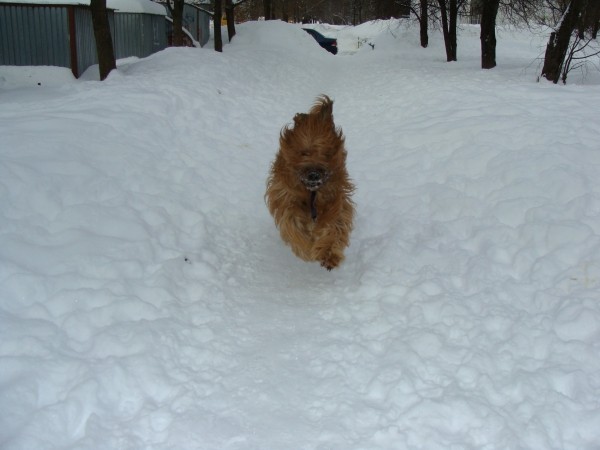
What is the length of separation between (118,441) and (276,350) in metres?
1.36

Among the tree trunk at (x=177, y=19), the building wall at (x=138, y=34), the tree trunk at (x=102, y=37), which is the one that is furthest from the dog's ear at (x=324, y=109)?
the building wall at (x=138, y=34)

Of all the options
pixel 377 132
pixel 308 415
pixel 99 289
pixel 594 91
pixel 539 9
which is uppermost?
pixel 539 9

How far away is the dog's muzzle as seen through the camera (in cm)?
490

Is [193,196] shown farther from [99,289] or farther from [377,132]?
[377,132]

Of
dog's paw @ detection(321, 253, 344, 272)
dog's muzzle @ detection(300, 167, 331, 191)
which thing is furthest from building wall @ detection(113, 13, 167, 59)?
dog's paw @ detection(321, 253, 344, 272)

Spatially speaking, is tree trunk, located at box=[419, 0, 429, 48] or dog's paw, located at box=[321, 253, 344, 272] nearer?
dog's paw, located at box=[321, 253, 344, 272]

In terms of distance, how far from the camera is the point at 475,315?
432 centimetres

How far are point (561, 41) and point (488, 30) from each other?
417cm

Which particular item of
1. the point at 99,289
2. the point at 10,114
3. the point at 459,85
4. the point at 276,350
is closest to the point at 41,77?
the point at 10,114

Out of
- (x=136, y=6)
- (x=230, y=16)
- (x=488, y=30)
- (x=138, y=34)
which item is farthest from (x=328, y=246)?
(x=230, y=16)

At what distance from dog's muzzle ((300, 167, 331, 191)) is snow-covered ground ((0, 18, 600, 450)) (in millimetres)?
1002

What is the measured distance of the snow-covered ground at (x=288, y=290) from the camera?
324 cm

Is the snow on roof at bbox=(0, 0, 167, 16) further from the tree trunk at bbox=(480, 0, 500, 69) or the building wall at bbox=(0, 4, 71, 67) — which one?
the tree trunk at bbox=(480, 0, 500, 69)

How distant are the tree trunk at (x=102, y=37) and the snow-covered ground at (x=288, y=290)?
2714 mm
